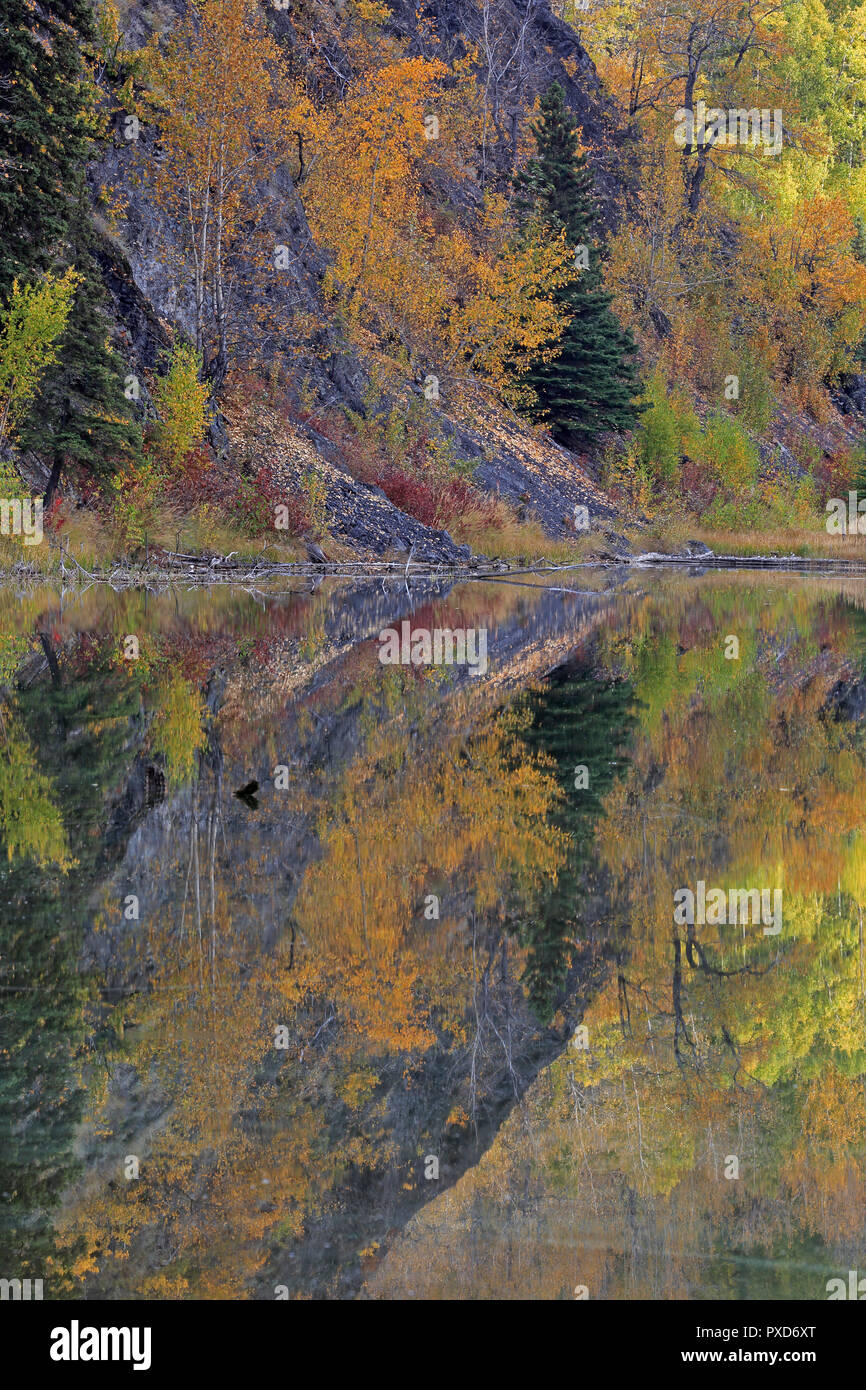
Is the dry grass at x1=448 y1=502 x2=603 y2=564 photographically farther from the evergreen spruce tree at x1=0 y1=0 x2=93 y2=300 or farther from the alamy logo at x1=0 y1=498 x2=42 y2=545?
the evergreen spruce tree at x1=0 y1=0 x2=93 y2=300

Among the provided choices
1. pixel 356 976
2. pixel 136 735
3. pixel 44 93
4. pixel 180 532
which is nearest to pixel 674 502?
pixel 180 532

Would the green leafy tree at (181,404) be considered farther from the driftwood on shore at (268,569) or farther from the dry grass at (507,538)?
the dry grass at (507,538)

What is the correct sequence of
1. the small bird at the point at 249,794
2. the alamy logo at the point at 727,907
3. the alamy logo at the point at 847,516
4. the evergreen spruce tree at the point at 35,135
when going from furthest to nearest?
the alamy logo at the point at 847,516, the evergreen spruce tree at the point at 35,135, the small bird at the point at 249,794, the alamy logo at the point at 727,907

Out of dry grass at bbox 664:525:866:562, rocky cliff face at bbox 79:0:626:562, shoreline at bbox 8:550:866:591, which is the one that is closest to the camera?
shoreline at bbox 8:550:866:591

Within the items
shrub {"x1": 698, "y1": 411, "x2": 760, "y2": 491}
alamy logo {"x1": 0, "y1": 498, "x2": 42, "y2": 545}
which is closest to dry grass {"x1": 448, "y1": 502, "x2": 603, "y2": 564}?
alamy logo {"x1": 0, "y1": 498, "x2": 42, "y2": 545}

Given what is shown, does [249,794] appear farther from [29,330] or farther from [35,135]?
[35,135]

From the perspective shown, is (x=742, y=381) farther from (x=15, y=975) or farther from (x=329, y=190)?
(x=15, y=975)

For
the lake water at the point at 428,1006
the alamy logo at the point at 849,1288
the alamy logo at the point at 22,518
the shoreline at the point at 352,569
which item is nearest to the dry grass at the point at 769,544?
the shoreline at the point at 352,569
